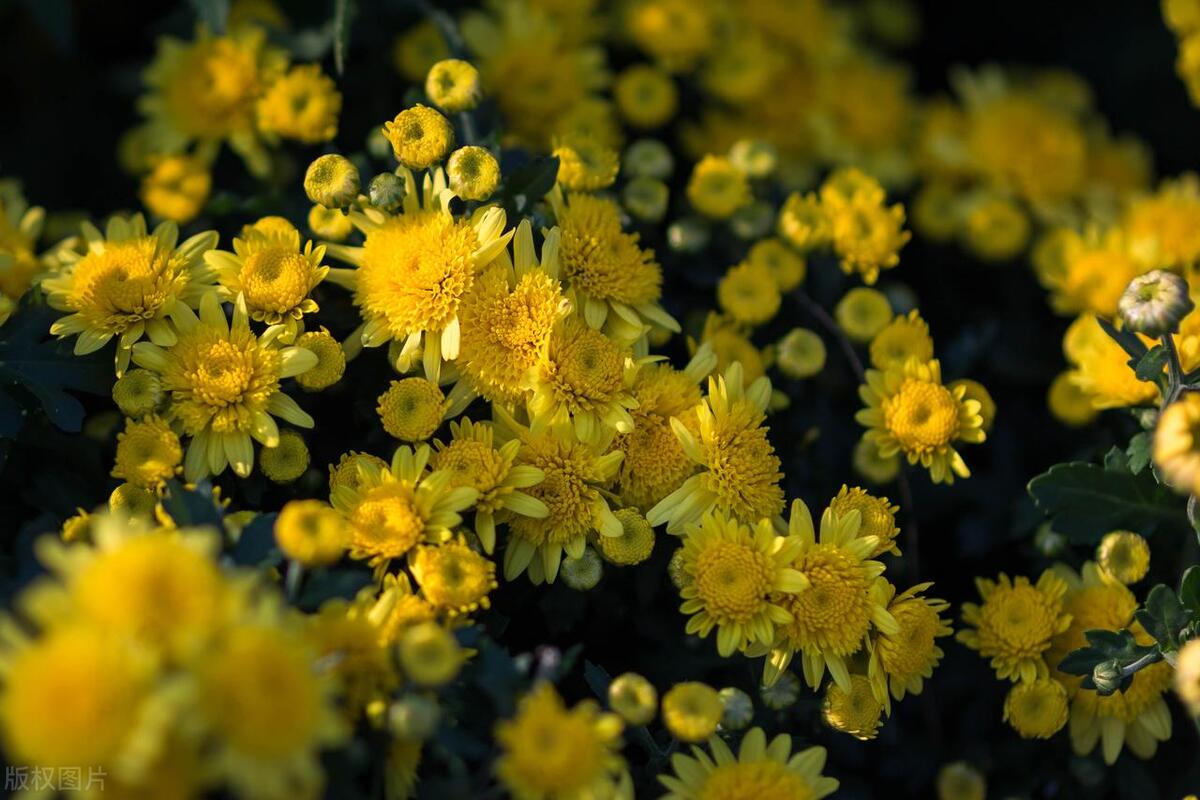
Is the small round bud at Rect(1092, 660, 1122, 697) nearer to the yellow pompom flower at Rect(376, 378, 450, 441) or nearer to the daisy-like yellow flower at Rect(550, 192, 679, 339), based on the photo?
the daisy-like yellow flower at Rect(550, 192, 679, 339)

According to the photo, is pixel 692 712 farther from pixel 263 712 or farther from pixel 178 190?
pixel 178 190

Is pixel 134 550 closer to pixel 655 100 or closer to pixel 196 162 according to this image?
pixel 196 162

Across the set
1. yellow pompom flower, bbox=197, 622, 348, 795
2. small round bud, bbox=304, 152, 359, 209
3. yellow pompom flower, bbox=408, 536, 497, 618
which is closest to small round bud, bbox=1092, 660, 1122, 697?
yellow pompom flower, bbox=408, 536, 497, 618

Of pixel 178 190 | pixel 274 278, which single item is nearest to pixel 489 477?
pixel 274 278

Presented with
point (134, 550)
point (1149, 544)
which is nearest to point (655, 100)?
point (1149, 544)

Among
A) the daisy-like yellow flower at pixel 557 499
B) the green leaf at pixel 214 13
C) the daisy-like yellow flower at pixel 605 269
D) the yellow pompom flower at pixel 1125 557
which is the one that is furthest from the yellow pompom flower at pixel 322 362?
the yellow pompom flower at pixel 1125 557

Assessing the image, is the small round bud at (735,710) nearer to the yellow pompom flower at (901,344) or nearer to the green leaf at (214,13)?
the yellow pompom flower at (901,344)
